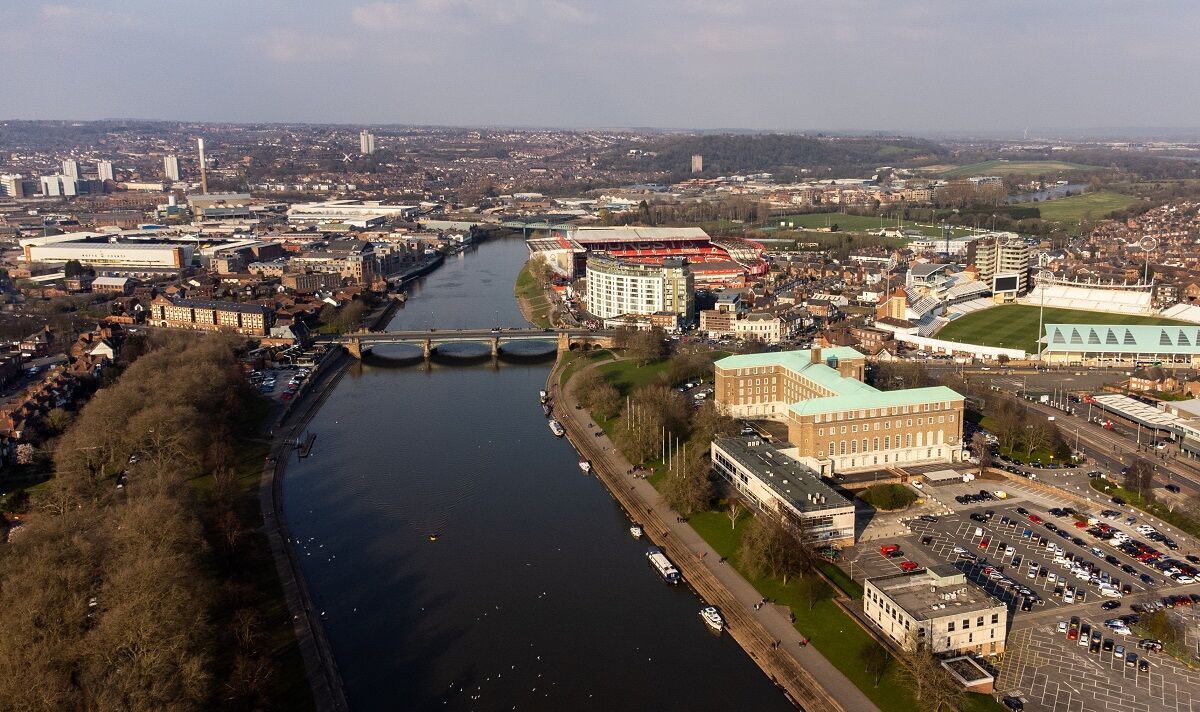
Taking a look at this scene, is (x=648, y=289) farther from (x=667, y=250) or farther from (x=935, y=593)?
(x=935, y=593)

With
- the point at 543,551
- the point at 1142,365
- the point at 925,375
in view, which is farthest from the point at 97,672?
the point at 1142,365

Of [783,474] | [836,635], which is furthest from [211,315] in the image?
[836,635]

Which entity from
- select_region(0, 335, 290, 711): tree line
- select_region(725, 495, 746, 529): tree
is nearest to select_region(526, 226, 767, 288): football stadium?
select_region(725, 495, 746, 529): tree

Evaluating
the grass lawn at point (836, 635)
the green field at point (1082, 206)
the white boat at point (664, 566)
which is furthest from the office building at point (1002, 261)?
the white boat at point (664, 566)

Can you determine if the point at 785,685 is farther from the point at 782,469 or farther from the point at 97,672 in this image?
the point at 97,672

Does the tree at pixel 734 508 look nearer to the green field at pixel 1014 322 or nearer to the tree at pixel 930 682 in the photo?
the tree at pixel 930 682
